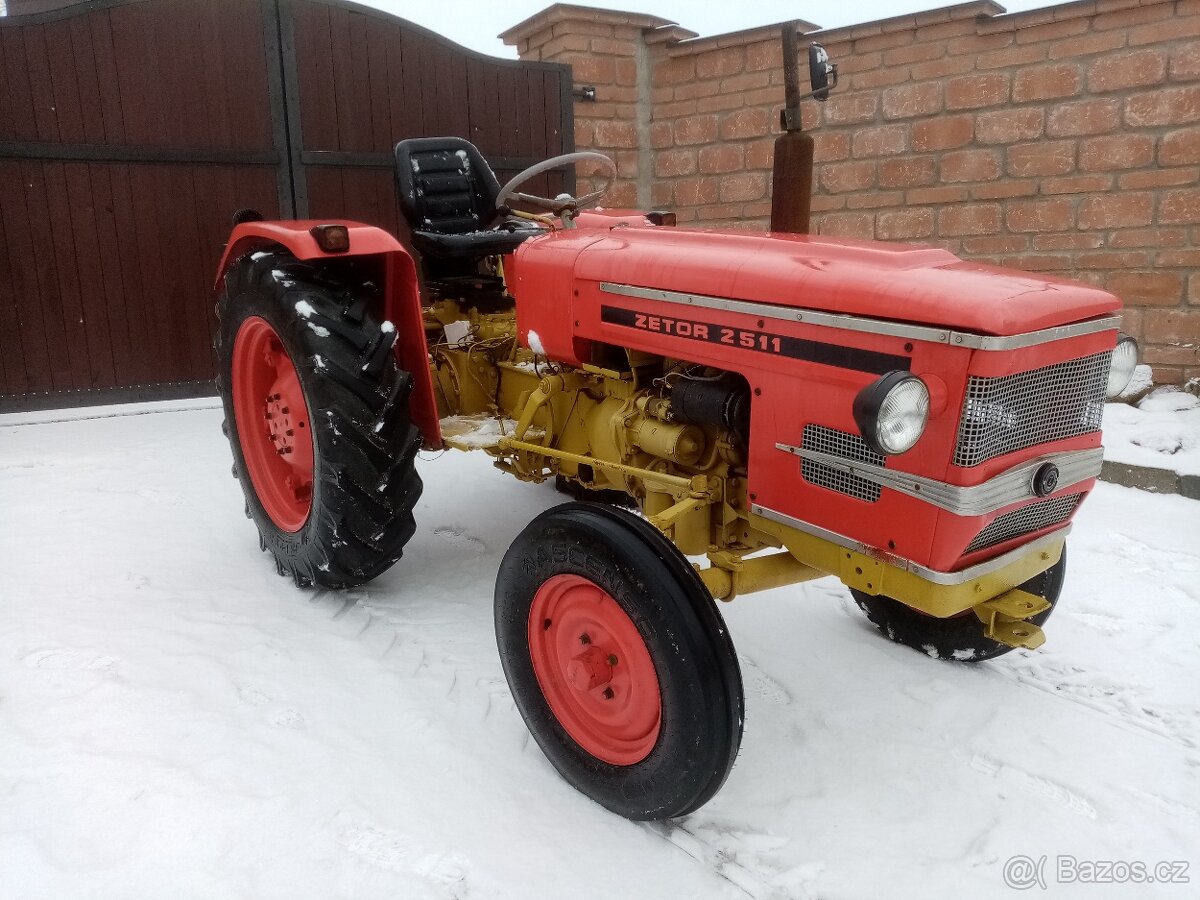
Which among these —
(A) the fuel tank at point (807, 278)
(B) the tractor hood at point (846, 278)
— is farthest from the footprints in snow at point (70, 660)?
(B) the tractor hood at point (846, 278)

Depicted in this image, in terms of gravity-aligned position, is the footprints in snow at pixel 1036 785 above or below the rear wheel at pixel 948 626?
below

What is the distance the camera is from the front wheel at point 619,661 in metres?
1.61

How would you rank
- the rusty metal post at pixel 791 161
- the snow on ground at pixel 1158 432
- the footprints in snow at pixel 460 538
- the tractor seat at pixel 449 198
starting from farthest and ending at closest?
the snow on ground at pixel 1158 432, the tractor seat at pixel 449 198, the footprints in snow at pixel 460 538, the rusty metal post at pixel 791 161

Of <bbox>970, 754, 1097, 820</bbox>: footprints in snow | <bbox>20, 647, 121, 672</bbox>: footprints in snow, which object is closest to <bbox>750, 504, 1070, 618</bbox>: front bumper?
<bbox>970, 754, 1097, 820</bbox>: footprints in snow

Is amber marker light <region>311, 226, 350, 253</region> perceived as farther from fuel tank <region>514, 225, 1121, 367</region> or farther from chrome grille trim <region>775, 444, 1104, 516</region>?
chrome grille trim <region>775, 444, 1104, 516</region>

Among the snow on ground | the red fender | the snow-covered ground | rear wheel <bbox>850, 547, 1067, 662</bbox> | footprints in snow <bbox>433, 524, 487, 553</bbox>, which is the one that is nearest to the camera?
the snow-covered ground

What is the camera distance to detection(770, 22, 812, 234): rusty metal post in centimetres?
302

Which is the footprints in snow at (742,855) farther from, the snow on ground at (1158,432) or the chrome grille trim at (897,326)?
the snow on ground at (1158,432)

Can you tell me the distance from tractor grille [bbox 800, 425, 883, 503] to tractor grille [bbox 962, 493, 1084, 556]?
0.70ft

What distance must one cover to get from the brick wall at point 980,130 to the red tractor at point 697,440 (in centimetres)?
266

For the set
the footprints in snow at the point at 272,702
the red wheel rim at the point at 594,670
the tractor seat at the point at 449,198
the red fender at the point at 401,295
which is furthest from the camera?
the tractor seat at the point at 449,198

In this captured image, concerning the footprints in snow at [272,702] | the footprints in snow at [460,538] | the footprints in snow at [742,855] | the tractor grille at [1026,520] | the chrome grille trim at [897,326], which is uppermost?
the chrome grille trim at [897,326]

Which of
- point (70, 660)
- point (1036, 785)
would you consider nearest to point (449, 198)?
point (70, 660)

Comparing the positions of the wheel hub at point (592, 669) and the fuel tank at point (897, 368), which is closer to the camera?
the fuel tank at point (897, 368)
